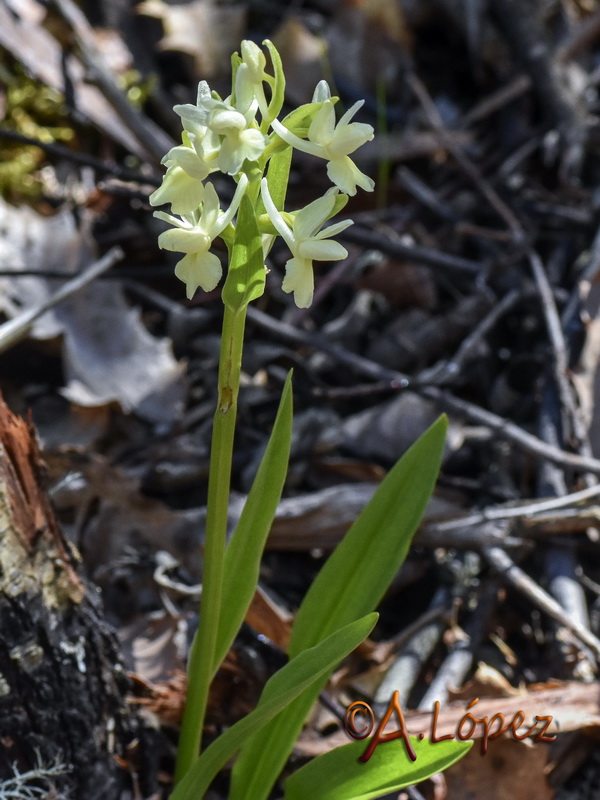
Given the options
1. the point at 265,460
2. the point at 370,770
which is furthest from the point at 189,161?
the point at 370,770

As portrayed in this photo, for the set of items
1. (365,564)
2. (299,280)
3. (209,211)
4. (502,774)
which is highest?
(209,211)

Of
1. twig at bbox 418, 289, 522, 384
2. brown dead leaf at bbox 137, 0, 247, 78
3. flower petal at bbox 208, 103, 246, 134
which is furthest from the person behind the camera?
brown dead leaf at bbox 137, 0, 247, 78

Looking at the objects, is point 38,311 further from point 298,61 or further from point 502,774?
point 298,61

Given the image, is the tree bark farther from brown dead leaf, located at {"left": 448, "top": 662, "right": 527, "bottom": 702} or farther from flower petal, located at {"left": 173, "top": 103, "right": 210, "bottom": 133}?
brown dead leaf, located at {"left": 448, "top": 662, "right": 527, "bottom": 702}

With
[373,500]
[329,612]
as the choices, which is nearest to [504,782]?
[329,612]

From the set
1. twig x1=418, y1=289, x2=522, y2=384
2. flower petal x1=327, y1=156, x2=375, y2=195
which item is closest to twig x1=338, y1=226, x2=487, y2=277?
twig x1=418, y1=289, x2=522, y2=384

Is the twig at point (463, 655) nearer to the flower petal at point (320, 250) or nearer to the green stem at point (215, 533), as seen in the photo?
the green stem at point (215, 533)

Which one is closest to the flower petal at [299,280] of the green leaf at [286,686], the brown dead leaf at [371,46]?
the green leaf at [286,686]

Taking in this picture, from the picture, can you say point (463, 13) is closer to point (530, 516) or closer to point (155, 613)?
point (530, 516)
